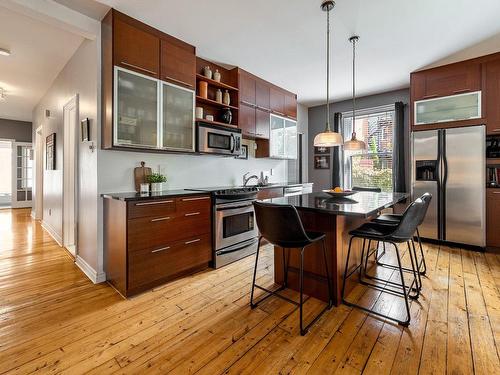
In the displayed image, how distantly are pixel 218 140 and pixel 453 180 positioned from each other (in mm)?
3459

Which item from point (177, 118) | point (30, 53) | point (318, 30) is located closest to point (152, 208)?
point (177, 118)

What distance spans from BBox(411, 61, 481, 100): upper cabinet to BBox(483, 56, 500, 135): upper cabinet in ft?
0.30

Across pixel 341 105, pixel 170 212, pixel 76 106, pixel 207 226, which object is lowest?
pixel 207 226

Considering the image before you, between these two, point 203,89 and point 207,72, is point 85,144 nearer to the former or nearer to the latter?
point 203,89

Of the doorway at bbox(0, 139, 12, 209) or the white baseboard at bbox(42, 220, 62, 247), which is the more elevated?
the doorway at bbox(0, 139, 12, 209)

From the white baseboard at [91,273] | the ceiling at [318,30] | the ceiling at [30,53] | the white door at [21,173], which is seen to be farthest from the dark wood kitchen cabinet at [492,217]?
the white door at [21,173]

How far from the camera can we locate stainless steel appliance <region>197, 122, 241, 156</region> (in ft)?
10.5

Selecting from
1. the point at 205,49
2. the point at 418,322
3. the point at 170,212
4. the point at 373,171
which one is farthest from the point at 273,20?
the point at 373,171

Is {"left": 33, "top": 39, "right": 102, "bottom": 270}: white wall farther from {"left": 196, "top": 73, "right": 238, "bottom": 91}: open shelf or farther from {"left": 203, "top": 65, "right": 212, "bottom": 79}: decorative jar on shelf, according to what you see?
{"left": 203, "top": 65, "right": 212, "bottom": 79}: decorative jar on shelf

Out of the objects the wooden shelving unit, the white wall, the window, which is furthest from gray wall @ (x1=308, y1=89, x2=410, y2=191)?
the white wall

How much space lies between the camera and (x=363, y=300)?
7.26ft

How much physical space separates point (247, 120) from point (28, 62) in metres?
3.35

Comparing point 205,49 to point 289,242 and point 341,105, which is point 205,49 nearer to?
point 289,242

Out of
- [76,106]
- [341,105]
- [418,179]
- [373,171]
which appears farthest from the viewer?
[341,105]
